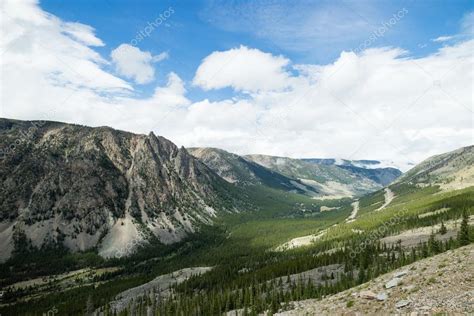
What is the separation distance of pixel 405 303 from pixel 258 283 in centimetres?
11510

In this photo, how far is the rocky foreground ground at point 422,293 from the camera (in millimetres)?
52781

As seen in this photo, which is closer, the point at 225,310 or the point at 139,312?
the point at 225,310

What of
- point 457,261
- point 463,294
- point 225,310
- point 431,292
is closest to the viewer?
point 463,294

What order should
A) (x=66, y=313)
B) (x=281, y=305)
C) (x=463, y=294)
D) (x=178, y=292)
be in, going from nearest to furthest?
(x=463, y=294), (x=281, y=305), (x=66, y=313), (x=178, y=292)

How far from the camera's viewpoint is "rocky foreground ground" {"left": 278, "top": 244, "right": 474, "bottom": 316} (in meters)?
52.8

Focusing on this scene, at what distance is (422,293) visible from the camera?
58969 millimetres

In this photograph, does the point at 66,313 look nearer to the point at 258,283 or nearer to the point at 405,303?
the point at 258,283

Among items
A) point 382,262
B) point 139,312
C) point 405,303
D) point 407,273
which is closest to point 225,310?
point 139,312

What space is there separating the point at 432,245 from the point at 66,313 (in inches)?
5945

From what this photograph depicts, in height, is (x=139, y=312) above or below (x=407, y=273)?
below

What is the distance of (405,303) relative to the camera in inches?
2250

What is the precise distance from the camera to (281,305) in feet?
377

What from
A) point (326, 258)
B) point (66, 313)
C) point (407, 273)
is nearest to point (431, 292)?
point (407, 273)

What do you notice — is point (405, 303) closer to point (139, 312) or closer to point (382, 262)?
point (382, 262)
